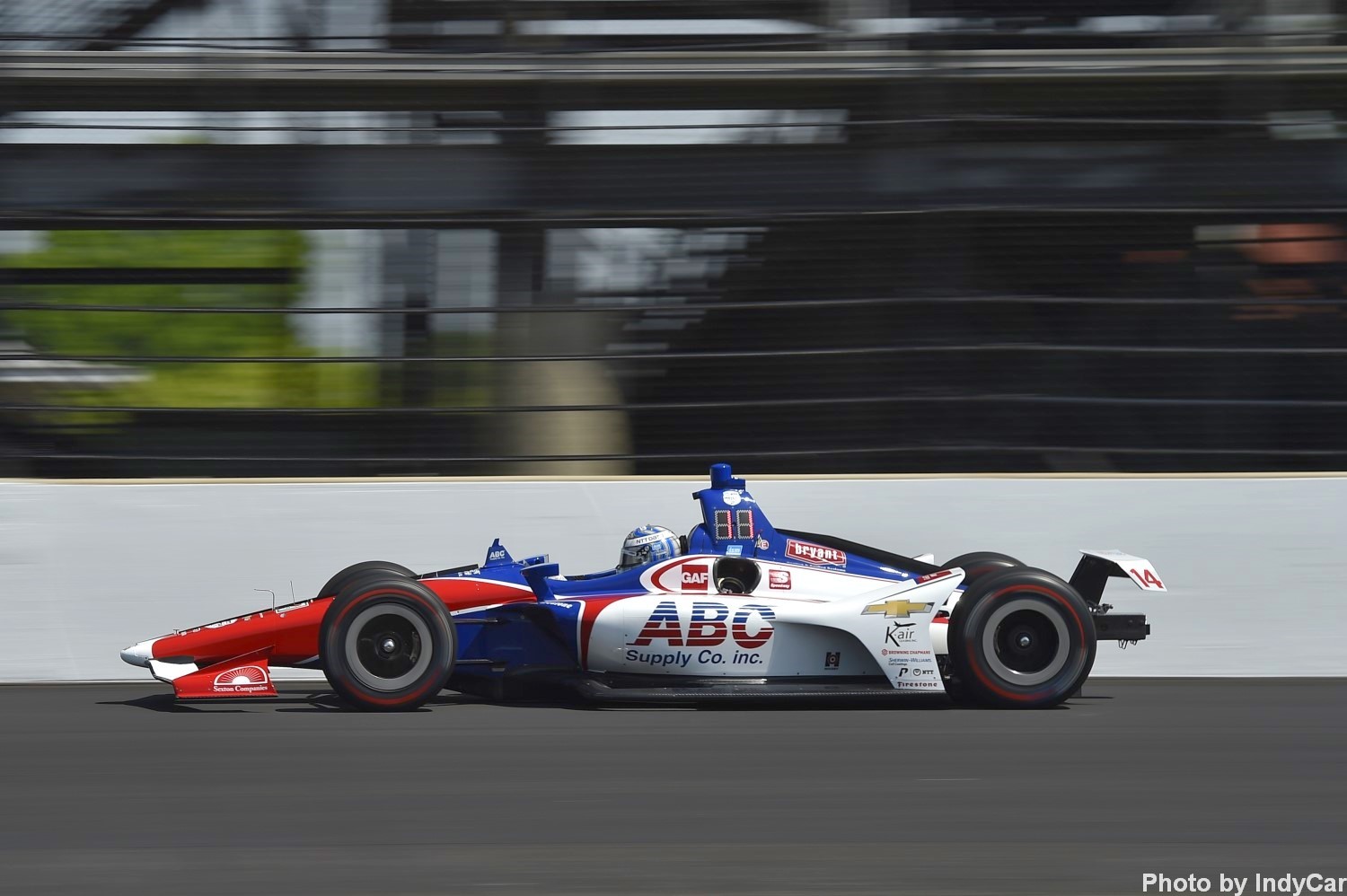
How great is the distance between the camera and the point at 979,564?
23.9 ft

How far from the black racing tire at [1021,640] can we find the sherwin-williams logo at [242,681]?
300 cm

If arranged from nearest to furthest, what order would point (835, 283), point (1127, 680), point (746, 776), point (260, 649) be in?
point (746, 776), point (260, 649), point (1127, 680), point (835, 283)

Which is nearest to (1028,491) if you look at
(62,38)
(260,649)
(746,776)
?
(746,776)

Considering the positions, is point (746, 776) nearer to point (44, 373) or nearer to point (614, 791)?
point (614, 791)

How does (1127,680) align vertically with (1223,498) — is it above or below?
below

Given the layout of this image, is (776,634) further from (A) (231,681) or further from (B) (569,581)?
(A) (231,681)

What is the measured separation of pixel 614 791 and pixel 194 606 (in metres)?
3.66

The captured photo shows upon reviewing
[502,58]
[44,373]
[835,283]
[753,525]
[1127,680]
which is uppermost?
[502,58]

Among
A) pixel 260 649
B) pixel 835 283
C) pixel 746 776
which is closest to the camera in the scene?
pixel 746 776

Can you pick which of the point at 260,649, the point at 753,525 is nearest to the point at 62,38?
the point at 260,649

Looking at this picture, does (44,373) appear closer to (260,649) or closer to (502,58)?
(260,649)

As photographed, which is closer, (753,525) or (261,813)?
(261,813)

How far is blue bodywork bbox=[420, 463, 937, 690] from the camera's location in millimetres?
6734

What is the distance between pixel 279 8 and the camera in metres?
8.90
